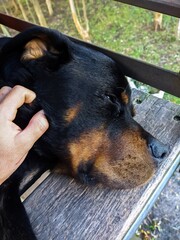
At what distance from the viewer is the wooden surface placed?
129cm

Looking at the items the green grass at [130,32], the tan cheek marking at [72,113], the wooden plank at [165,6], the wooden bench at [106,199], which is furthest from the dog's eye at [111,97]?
the green grass at [130,32]

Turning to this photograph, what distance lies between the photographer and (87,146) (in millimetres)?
1304

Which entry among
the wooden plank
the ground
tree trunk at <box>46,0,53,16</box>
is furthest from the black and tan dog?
tree trunk at <box>46,0,53,16</box>

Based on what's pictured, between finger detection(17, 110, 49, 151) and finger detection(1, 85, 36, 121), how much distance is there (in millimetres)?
73

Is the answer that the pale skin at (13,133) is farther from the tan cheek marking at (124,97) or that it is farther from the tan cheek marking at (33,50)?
the tan cheek marking at (124,97)

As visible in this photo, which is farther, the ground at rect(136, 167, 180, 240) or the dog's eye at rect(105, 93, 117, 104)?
the ground at rect(136, 167, 180, 240)

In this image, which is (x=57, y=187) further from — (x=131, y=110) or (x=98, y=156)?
(x=131, y=110)

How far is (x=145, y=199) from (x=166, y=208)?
2.79 feet

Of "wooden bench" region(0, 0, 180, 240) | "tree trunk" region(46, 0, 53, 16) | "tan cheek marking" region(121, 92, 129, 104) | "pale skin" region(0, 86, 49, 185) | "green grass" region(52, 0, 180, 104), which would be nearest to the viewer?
"pale skin" region(0, 86, 49, 185)

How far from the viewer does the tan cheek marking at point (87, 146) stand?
1298 millimetres

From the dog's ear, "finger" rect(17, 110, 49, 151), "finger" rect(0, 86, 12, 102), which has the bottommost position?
"finger" rect(17, 110, 49, 151)

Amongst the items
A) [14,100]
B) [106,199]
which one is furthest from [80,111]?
[106,199]

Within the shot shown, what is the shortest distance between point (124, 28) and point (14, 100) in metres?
2.85

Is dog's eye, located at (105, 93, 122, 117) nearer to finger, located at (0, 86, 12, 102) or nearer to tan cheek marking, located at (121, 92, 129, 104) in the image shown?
tan cheek marking, located at (121, 92, 129, 104)
